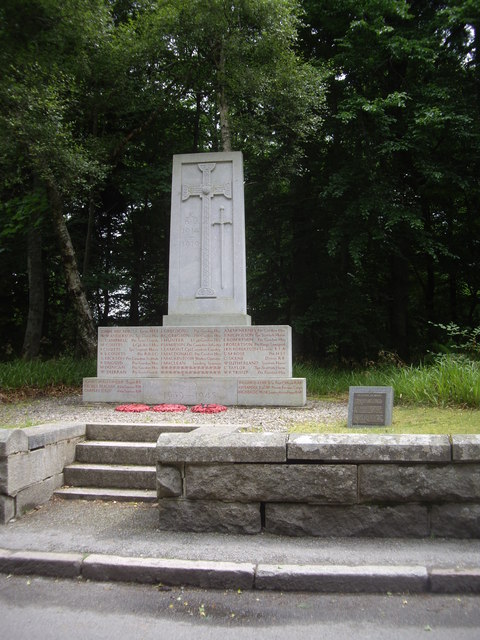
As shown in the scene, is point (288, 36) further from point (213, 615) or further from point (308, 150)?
point (213, 615)

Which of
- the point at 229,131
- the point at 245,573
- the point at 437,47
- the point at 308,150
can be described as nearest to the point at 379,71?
the point at 437,47

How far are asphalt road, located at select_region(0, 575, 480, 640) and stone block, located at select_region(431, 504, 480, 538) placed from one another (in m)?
0.70

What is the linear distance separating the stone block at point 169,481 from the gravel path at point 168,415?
168 centimetres

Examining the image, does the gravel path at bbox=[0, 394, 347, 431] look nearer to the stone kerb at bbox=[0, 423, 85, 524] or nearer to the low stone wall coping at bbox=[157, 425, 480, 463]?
the stone kerb at bbox=[0, 423, 85, 524]

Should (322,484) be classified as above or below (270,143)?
below

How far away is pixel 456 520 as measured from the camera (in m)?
4.00

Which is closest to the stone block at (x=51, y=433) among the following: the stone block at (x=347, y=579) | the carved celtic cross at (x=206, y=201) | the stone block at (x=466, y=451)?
the stone block at (x=347, y=579)

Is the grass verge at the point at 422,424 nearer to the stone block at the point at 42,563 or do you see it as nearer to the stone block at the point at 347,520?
the stone block at the point at 347,520

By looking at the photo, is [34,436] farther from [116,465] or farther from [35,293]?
[35,293]

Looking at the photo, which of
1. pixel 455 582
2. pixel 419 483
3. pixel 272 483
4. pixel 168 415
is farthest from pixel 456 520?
pixel 168 415

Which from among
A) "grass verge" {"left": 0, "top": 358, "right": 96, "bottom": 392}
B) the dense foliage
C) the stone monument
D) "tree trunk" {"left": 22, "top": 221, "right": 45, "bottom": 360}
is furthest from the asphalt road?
"tree trunk" {"left": 22, "top": 221, "right": 45, "bottom": 360}

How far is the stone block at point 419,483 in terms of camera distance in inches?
156

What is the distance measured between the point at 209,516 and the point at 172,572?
713 mm

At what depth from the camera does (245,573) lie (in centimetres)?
348
